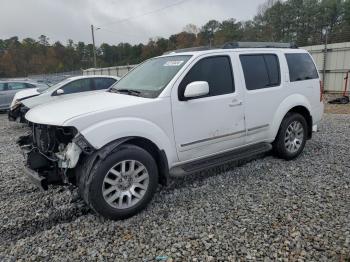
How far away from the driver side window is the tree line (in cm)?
431

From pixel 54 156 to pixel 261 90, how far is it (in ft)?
10.0

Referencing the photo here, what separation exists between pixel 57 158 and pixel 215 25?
55.0m

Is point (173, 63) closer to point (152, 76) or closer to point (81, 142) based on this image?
point (152, 76)

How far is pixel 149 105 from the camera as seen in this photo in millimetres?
3377

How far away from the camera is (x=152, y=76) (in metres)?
4.07

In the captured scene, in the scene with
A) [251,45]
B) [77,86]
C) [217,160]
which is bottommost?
[217,160]

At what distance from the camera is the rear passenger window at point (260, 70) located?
431cm

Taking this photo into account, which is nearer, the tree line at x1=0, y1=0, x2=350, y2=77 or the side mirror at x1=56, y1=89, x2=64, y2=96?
the side mirror at x1=56, y1=89, x2=64, y2=96

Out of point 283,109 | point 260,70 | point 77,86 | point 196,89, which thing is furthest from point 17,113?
point 283,109

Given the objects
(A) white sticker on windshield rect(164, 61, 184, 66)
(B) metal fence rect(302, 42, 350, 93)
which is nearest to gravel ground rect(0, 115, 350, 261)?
(A) white sticker on windshield rect(164, 61, 184, 66)

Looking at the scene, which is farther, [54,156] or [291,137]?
[291,137]

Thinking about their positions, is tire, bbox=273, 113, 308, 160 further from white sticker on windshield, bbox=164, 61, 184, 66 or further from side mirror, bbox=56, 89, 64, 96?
side mirror, bbox=56, 89, 64, 96

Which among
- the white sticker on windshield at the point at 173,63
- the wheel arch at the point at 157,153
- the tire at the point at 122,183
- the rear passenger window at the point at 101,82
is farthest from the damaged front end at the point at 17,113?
the tire at the point at 122,183

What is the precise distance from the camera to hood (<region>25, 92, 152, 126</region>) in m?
3.09
